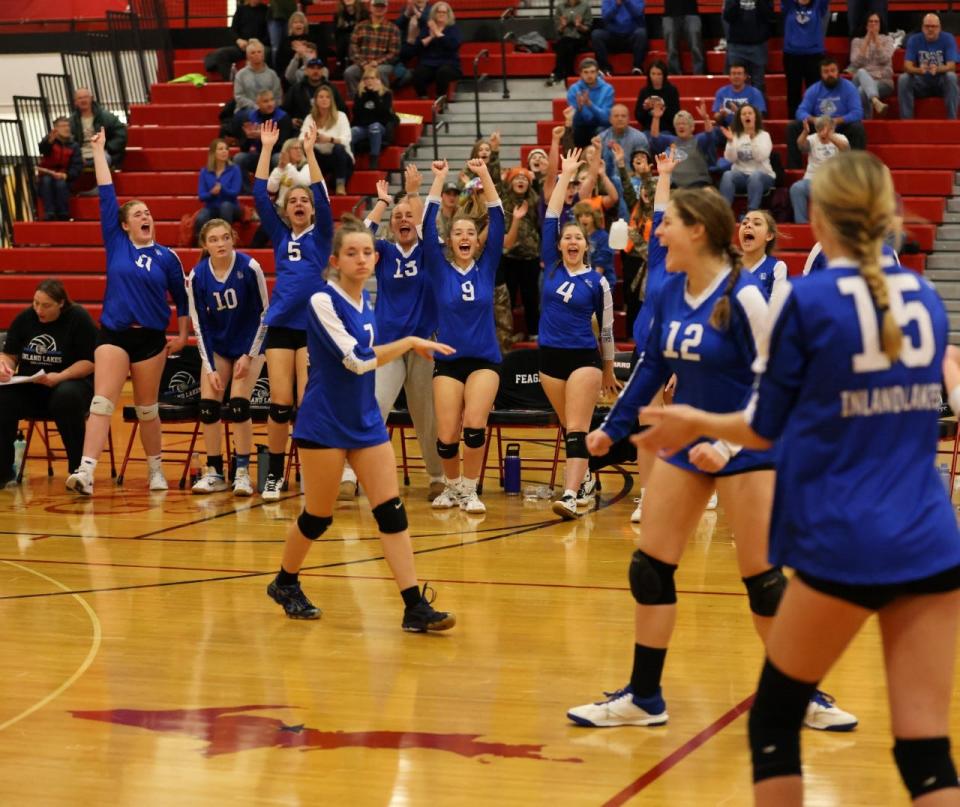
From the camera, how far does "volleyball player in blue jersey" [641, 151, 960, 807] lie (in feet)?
10.7

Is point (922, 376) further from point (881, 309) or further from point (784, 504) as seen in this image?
point (784, 504)

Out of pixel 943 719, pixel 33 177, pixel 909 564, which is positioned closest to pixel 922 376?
pixel 909 564

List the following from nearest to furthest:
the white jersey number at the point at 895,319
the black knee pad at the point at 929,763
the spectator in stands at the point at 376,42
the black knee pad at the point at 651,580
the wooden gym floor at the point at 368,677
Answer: the white jersey number at the point at 895,319 → the black knee pad at the point at 929,763 → the wooden gym floor at the point at 368,677 → the black knee pad at the point at 651,580 → the spectator in stands at the point at 376,42

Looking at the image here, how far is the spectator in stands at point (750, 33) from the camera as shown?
15883 mm

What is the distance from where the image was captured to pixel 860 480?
328cm

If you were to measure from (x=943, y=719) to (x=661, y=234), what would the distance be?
83.7 inches

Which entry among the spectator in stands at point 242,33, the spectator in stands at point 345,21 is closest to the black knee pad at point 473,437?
the spectator in stands at point 345,21

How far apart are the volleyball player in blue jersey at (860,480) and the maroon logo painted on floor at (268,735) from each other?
5.96 feet

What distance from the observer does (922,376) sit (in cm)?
330

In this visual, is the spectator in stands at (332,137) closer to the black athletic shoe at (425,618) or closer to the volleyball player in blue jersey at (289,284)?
the volleyball player in blue jersey at (289,284)

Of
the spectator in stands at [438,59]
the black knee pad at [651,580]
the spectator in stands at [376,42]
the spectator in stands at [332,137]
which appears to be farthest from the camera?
the spectator in stands at [438,59]

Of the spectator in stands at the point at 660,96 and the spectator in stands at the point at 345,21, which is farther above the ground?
the spectator in stands at the point at 345,21

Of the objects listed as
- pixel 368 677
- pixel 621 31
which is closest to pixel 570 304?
pixel 368 677

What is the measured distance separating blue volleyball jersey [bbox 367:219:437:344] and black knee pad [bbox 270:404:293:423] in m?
0.83
